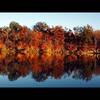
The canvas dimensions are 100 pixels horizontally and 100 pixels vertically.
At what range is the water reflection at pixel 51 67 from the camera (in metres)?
3.86

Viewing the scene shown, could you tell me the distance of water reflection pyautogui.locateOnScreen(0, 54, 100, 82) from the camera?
3.86 meters

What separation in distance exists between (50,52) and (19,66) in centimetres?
71

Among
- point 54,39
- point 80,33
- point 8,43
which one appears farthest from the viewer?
point 54,39

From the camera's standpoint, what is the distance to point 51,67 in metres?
4.75

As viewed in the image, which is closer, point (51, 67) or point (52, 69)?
point (52, 69)

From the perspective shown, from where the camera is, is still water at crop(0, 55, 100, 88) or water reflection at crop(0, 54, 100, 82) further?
water reflection at crop(0, 54, 100, 82)

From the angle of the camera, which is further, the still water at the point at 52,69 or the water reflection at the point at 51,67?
the water reflection at the point at 51,67
